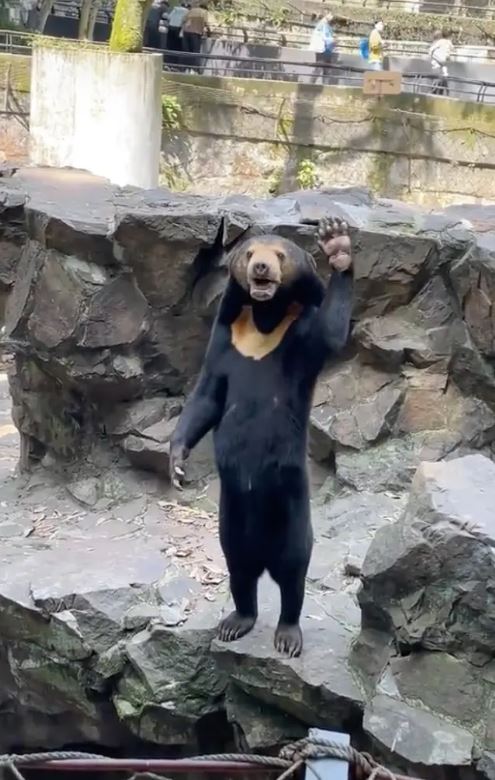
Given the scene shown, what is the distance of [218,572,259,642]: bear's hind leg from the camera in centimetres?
402

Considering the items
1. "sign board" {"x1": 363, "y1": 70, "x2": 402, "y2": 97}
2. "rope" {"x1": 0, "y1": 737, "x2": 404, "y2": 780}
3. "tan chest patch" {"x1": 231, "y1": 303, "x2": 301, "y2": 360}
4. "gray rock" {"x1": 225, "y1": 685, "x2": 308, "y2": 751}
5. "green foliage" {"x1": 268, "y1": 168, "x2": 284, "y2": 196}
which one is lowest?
"gray rock" {"x1": 225, "y1": 685, "x2": 308, "y2": 751}

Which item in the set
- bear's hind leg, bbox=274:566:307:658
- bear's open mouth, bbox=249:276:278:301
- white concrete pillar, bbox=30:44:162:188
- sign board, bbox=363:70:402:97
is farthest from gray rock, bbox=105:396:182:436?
sign board, bbox=363:70:402:97

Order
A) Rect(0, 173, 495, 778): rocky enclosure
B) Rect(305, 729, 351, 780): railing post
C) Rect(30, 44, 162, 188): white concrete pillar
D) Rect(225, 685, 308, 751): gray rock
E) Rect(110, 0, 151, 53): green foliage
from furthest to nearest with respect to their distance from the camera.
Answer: Rect(110, 0, 151, 53): green foliage, Rect(30, 44, 162, 188): white concrete pillar, Rect(225, 685, 308, 751): gray rock, Rect(0, 173, 495, 778): rocky enclosure, Rect(305, 729, 351, 780): railing post

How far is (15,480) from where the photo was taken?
6.33 m

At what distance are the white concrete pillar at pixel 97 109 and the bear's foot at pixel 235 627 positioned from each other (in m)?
5.64

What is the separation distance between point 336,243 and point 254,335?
44 centimetres

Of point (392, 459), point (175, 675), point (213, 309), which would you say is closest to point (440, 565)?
point (175, 675)

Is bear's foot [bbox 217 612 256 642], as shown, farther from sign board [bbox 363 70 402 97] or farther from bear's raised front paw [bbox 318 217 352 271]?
sign board [bbox 363 70 402 97]

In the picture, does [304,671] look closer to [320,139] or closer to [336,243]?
[336,243]

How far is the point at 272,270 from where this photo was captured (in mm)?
3363

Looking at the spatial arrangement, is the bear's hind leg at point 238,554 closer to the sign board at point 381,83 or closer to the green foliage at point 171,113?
the sign board at point 381,83

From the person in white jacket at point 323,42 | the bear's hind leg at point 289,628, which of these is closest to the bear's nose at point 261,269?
the bear's hind leg at point 289,628

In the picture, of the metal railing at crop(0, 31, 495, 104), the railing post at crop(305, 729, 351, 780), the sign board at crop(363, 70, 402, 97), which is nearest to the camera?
the railing post at crop(305, 729, 351, 780)

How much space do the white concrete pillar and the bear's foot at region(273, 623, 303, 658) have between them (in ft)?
19.0
